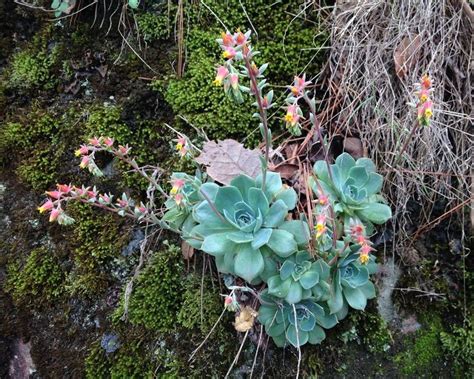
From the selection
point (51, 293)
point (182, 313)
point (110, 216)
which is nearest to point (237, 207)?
point (182, 313)

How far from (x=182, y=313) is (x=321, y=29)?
1493 mm

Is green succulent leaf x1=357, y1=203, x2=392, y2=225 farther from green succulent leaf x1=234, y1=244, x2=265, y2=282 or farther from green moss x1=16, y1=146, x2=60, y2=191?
green moss x1=16, y1=146, x2=60, y2=191

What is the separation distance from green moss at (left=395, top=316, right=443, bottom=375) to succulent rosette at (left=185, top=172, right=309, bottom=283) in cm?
63

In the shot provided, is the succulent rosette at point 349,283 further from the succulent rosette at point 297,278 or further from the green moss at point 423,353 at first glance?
the green moss at point 423,353

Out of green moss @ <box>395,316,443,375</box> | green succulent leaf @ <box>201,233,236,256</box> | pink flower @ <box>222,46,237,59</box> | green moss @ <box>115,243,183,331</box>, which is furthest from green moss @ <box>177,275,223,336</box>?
pink flower @ <box>222,46,237,59</box>

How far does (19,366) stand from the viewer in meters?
2.01

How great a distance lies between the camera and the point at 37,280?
2041mm

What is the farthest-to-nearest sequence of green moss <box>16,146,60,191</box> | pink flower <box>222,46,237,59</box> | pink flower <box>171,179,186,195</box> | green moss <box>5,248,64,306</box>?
green moss <box>16,146,60,191</box>
green moss <box>5,248,64,306</box>
pink flower <box>171,179,186,195</box>
pink flower <box>222,46,237,59</box>

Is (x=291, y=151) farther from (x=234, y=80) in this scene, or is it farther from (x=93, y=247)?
(x=93, y=247)

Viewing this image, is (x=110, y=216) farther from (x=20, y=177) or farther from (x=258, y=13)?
(x=258, y=13)

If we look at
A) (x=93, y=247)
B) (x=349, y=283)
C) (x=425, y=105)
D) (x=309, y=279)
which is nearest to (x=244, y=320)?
(x=309, y=279)

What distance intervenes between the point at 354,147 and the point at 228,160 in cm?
59

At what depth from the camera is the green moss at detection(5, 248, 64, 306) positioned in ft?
6.68

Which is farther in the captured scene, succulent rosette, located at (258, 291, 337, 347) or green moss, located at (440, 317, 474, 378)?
green moss, located at (440, 317, 474, 378)
